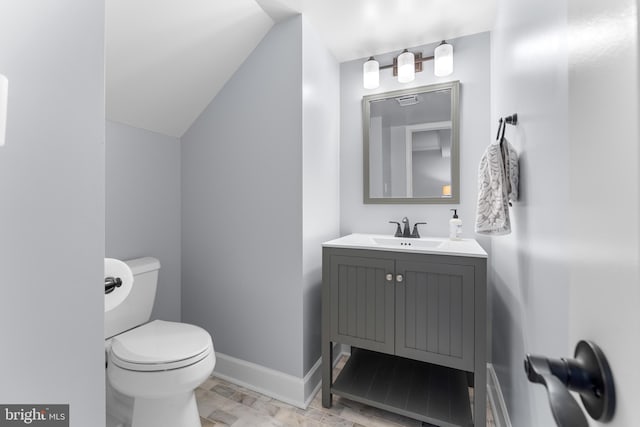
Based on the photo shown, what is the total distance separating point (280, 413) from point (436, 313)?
40.1 inches

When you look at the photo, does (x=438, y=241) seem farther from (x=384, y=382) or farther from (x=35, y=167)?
(x=35, y=167)

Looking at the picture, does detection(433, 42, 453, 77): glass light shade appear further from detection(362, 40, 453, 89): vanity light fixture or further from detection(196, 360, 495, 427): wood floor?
detection(196, 360, 495, 427): wood floor

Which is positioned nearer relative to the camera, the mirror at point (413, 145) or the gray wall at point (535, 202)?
the gray wall at point (535, 202)

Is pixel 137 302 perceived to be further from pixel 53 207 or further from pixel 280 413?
pixel 53 207

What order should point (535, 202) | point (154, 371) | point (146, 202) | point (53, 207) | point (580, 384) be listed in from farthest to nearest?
point (146, 202) → point (154, 371) → point (535, 202) → point (53, 207) → point (580, 384)

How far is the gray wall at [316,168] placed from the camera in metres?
1.71

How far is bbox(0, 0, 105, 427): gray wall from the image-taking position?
1.93 ft

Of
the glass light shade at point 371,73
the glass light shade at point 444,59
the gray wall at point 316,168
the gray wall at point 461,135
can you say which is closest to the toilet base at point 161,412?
the gray wall at point 316,168

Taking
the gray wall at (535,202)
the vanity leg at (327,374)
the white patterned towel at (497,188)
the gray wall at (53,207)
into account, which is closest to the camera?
the gray wall at (53,207)

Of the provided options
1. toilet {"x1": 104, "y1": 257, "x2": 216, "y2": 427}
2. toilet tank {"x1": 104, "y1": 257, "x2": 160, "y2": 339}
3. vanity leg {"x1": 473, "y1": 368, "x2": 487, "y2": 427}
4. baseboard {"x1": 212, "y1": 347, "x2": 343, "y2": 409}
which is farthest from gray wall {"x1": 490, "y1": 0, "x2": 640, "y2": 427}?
toilet tank {"x1": 104, "y1": 257, "x2": 160, "y2": 339}

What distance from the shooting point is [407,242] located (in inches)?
72.6

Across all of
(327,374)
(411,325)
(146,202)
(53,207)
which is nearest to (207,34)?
(146,202)

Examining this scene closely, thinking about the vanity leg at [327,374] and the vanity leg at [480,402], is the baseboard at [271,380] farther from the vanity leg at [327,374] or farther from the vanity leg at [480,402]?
the vanity leg at [480,402]

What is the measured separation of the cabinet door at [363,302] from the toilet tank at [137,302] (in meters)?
1.10
